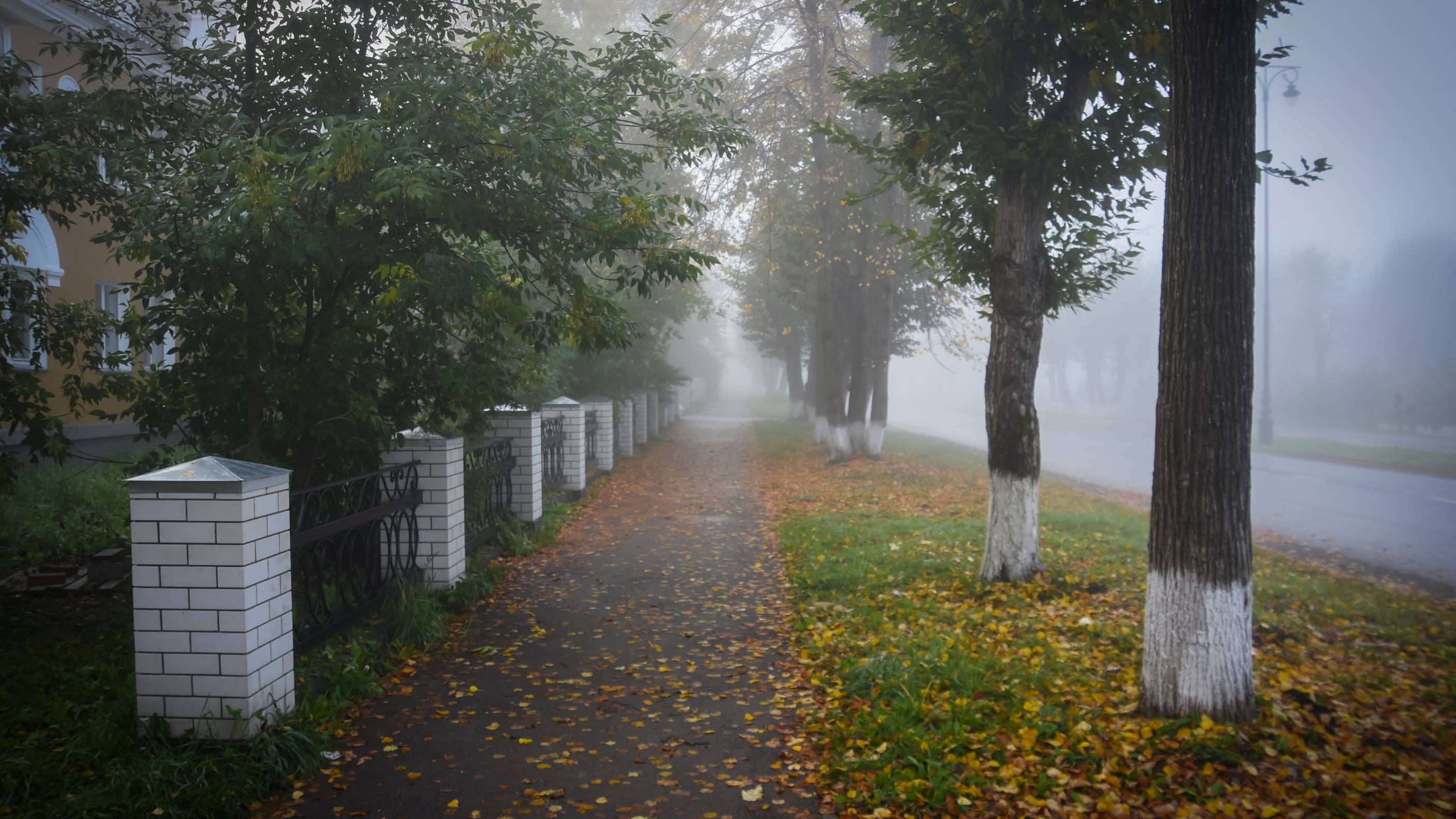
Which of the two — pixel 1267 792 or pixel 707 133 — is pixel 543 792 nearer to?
pixel 1267 792

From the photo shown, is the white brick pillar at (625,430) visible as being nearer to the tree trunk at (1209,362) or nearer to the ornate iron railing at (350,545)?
the ornate iron railing at (350,545)

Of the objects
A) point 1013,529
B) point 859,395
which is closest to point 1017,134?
point 1013,529

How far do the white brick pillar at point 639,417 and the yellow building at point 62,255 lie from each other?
1023 centimetres

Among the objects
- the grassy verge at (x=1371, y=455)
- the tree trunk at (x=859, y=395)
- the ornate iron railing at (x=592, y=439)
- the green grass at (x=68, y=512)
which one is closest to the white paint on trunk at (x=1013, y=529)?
the green grass at (x=68, y=512)

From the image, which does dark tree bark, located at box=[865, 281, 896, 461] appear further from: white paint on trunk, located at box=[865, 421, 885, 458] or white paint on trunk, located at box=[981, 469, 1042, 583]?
white paint on trunk, located at box=[981, 469, 1042, 583]

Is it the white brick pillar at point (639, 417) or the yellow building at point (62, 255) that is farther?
the white brick pillar at point (639, 417)

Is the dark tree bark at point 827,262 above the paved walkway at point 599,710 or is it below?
above

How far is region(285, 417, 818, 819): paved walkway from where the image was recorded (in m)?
4.07

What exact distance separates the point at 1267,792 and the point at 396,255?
5943 mm

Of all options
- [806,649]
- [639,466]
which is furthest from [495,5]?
[639,466]

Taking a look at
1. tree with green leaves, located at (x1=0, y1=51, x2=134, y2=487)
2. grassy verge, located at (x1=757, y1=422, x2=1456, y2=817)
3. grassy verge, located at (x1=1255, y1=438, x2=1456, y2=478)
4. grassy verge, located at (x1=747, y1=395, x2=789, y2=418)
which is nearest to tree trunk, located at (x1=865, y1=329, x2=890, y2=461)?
grassy verge, located at (x1=757, y1=422, x2=1456, y2=817)

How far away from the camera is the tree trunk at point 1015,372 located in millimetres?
7512

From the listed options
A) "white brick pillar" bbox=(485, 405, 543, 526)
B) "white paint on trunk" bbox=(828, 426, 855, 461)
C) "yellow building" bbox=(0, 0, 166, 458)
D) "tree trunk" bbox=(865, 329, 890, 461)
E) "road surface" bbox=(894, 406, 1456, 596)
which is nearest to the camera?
"white brick pillar" bbox=(485, 405, 543, 526)

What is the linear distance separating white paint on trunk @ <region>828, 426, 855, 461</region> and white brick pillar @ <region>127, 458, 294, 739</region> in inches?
607
